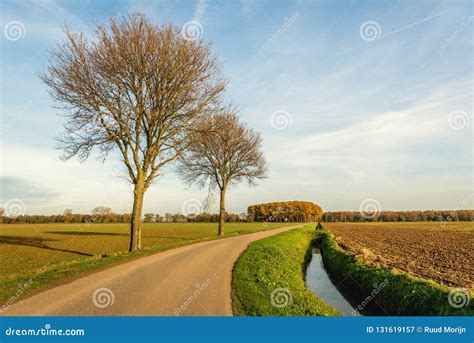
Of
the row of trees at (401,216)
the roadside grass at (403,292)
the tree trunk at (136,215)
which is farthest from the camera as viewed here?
the row of trees at (401,216)

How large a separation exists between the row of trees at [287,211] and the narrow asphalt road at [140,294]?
11376cm

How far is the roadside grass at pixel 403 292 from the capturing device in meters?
9.65

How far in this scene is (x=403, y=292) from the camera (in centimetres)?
1148

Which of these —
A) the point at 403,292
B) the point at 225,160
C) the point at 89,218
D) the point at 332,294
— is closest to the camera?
the point at 403,292

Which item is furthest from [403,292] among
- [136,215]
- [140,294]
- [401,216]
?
[401,216]

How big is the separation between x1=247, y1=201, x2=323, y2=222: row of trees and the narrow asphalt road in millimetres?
113758

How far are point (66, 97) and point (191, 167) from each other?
17.6 meters

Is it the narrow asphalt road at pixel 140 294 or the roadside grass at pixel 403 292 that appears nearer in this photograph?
the narrow asphalt road at pixel 140 294

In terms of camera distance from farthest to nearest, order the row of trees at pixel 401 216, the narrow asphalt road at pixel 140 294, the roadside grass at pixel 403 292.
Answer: the row of trees at pixel 401 216, the roadside grass at pixel 403 292, the narrow asphalt road at pixel 140 294

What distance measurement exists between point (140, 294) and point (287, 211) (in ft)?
427

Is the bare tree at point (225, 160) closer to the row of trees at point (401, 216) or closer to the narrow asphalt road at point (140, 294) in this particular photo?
the narrow asphalt road at point (140, 294)

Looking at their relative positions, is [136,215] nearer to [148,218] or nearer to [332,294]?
[332,294]

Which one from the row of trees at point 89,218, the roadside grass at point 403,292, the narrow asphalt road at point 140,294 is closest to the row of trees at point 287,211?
the row of trees at point 89,218

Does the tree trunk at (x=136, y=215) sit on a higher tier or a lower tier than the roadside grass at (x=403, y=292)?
higher
